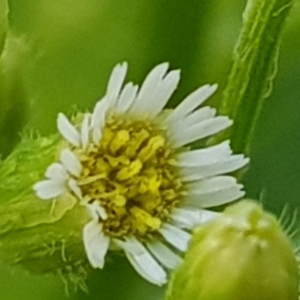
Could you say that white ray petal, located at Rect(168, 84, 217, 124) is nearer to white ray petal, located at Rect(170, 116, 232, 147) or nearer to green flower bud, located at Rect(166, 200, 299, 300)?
white ray petal, located at Rect(170, 116, 232, 147)

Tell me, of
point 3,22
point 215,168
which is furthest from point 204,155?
point 3,22

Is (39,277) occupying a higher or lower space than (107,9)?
lower

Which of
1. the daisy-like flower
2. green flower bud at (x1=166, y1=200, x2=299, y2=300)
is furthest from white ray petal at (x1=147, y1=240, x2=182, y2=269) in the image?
green flower bud at (x1=166, y1=200, x2=299, y2=300)

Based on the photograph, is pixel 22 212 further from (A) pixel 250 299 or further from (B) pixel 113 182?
(A) pixel 250 299

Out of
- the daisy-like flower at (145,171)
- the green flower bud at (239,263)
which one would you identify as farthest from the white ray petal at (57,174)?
the green flower bud at (239,263)

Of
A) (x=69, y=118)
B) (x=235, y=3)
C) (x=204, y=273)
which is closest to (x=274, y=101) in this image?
(x=235, y=3)

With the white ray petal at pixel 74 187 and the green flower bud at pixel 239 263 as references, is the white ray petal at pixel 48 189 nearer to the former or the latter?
the white ray petal at pixel 74 187
